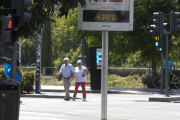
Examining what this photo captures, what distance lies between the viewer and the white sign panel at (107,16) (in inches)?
342

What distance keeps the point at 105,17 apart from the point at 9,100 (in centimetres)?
256

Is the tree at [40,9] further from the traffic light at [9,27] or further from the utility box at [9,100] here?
the utility box at [9,100]

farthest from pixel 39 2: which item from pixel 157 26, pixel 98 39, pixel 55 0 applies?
pixel 98 39

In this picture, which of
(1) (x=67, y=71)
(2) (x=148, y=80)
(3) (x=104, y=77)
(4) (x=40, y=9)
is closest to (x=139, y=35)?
(2) (x=148, y=80)

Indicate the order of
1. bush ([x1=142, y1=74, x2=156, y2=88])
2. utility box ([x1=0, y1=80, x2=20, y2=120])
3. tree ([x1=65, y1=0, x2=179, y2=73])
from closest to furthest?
utility box ([x1=0, y1=80, x2=20, y2=120]), tree ([x1=65, y1=0, x2=179, y2=73]), bush ([x1=142, y1=74, x2=156, y2=88])

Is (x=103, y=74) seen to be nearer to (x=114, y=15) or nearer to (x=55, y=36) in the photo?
(x=114, y=15)

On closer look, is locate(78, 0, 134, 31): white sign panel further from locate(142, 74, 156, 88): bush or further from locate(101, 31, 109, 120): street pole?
locate(142, 74, 156, 88): bush

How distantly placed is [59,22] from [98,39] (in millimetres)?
38716

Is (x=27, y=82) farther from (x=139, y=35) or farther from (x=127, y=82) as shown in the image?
(x=127, y=82)

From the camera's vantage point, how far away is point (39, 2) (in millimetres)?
10359

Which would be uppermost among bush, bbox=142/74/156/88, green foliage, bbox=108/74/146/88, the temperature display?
the temperature display

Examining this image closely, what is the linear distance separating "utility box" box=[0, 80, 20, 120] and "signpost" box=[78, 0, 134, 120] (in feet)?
6.57

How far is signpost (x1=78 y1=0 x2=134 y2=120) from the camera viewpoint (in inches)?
342

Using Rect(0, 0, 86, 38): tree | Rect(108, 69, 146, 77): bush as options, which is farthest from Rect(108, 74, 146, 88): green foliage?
Rect(0, 0, 86, 38): tree
